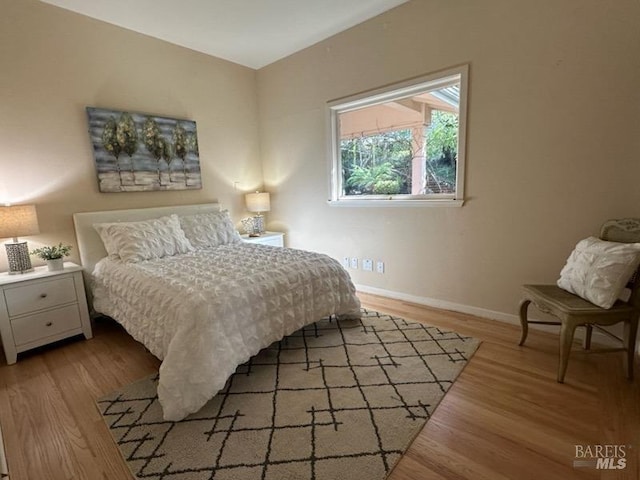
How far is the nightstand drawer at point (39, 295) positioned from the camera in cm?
225

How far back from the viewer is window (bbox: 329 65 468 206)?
9.05 feet

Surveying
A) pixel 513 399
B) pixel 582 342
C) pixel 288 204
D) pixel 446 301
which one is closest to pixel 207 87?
pixel 288 204

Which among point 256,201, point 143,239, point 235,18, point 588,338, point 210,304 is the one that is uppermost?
point 235,18

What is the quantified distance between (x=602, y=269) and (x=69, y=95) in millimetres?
4339

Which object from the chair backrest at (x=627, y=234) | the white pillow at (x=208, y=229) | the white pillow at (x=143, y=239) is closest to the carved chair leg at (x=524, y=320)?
the chair backrest at (x=627, y=234)

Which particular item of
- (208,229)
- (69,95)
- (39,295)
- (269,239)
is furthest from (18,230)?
(269,239)

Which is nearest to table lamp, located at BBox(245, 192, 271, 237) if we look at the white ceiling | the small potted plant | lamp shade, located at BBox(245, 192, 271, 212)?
lamp shade, located at BBox(245, 192, 271, 212)

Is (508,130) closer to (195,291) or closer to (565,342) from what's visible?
(565,342)

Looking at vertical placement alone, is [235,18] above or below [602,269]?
above

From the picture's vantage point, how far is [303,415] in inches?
65.0

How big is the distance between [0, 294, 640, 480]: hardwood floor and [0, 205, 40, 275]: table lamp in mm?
727

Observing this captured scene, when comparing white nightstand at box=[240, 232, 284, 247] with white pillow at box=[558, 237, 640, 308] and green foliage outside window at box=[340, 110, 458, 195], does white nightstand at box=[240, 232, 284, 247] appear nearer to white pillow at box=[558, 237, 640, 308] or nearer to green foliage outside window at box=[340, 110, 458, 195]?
green foliage outside window at box=[340, 110, 458, 195]

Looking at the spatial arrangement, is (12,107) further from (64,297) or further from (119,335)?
(119,335)

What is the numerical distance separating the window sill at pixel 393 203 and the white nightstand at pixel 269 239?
0.87 metres
